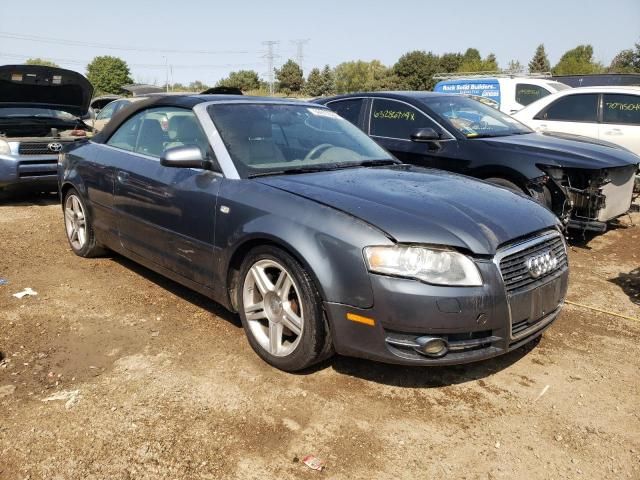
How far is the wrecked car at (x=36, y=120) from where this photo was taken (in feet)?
23.5

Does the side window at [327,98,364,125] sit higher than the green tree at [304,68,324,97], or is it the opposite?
the green tree at [304,68,324,97]

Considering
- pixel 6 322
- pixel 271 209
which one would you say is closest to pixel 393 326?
pixel 271 209

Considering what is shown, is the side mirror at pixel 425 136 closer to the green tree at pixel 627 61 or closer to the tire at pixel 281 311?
the tire at pixel 281 311

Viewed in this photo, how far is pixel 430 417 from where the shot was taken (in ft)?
9.11

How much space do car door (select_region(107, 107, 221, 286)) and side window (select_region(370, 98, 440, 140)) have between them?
311 cm

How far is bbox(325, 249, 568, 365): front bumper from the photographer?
2639mm

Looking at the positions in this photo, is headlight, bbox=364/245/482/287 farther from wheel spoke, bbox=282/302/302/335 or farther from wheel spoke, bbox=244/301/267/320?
wheel spoke, bbox=244/301/267/320

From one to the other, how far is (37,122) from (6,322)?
501 centimetres

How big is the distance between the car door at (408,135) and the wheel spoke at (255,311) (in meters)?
3.45

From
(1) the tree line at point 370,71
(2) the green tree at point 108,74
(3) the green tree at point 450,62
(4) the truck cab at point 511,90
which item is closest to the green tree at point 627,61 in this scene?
(1) the tree line at point 370,71

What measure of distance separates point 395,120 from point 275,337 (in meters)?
4.08

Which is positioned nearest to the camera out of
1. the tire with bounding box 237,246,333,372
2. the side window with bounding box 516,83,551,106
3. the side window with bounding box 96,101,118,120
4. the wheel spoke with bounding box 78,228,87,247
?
the tire with bounding box 237,246,333,372

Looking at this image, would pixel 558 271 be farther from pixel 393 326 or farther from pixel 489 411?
pixel 393 326

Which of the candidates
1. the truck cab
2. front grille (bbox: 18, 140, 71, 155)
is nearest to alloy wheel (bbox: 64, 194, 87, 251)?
front grille (bbox: 18, 140, 71, 155)
